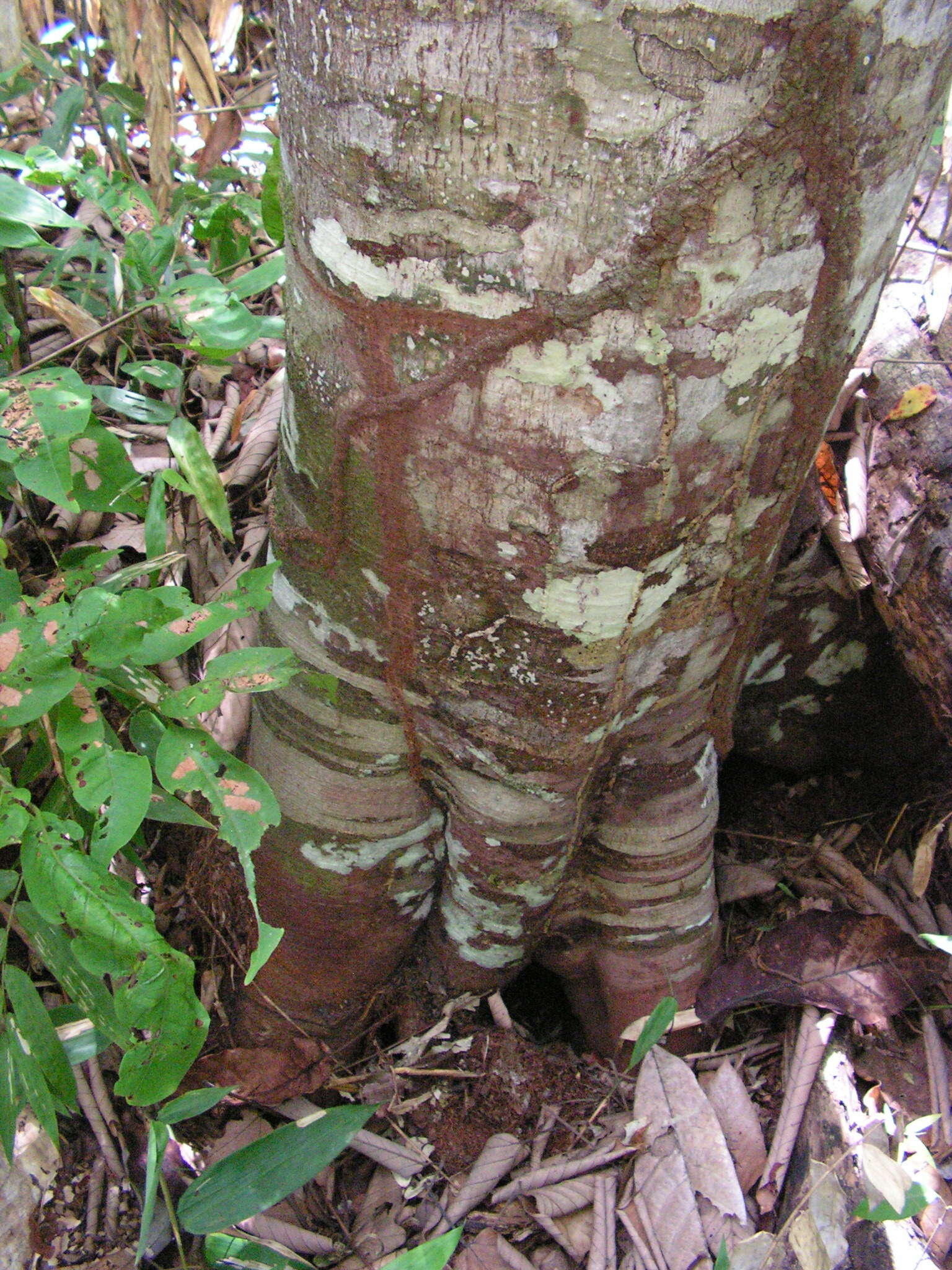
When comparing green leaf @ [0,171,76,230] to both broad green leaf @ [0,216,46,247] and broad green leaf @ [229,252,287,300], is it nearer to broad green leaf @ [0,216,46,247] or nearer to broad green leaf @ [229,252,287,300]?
broad green leaf @ [0,216,46,247]

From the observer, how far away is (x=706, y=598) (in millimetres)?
1382

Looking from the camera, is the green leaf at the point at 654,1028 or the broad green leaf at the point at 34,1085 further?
the green leaf at the point at 654,1028

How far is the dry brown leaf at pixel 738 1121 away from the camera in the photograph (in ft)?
5.54

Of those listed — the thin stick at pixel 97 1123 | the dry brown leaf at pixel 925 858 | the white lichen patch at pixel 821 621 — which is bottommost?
the thin stick at pixel 97 1123

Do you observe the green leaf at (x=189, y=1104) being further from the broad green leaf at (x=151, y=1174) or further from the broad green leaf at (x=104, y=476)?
the broad green leaf at (x=104, y=476)

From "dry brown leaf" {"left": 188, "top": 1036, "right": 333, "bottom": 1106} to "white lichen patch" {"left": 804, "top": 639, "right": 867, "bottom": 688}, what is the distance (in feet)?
4.55

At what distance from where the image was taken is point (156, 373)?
1620 millimetres

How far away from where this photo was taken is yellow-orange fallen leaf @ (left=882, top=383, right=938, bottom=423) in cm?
186

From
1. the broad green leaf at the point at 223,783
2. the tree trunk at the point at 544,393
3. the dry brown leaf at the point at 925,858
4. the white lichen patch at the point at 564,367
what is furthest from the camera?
the dry brown leaf at the point at 925,858

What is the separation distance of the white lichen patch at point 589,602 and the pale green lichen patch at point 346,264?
0.42 m

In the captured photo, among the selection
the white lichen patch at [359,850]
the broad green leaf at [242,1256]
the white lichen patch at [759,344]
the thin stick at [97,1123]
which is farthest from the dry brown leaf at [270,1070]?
the white lichen patch at [759,344]

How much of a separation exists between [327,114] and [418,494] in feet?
1.44

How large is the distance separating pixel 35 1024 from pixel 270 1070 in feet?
2.24


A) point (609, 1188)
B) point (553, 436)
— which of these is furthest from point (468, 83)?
point (609, 1188)
